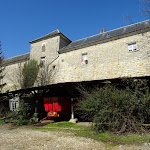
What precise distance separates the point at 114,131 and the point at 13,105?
10.1 m

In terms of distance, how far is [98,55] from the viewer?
11.6m

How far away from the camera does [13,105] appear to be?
11617 mm

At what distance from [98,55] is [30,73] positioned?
8342mm

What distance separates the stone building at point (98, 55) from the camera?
981cm

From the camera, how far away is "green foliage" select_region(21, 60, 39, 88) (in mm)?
14875

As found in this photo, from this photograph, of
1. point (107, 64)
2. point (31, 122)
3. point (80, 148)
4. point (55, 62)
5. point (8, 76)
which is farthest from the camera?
point (8, 76)

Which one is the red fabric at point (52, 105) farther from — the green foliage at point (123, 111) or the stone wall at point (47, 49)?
the stone wall at point (47, 49)

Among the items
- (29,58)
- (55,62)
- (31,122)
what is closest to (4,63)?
(29,58)

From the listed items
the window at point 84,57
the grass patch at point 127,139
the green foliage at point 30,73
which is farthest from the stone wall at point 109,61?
the grass patch at point 127,139

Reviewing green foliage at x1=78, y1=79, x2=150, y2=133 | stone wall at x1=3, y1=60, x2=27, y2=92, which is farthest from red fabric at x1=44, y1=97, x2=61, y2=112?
stone wall at x1=3, y1=60, x2=27, y2=92

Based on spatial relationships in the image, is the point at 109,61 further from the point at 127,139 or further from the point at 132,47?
the point at 127,139

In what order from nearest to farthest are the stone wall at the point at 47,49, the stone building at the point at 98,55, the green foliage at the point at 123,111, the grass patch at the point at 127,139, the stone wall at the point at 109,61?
the grass patch at the point at 127,139 < the green foliage at the point at 123,111 < the stone wall at the point at 109,61 < the stone building at the point at 98,55 < the stone wall at the point at 47,49

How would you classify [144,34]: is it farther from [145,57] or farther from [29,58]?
[29,58]

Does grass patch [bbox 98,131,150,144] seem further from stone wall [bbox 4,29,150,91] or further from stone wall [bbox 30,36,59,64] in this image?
stone wall [bbox 30,36,59,64]
